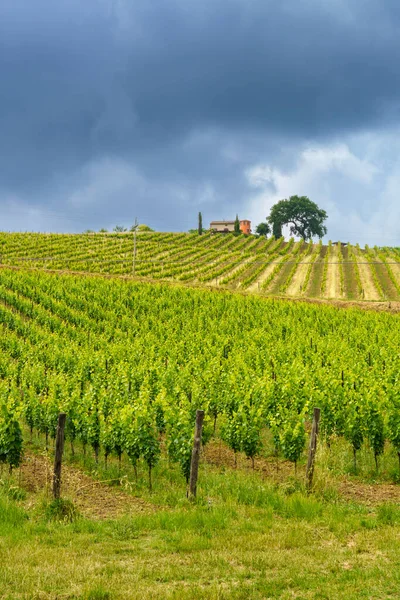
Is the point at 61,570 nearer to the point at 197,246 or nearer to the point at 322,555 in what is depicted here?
the point at 322,555

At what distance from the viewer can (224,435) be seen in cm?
1692

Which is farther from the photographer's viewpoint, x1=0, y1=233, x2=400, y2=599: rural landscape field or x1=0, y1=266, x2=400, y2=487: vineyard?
x1=0, y1=266, x2=400, y2=487: vineyard

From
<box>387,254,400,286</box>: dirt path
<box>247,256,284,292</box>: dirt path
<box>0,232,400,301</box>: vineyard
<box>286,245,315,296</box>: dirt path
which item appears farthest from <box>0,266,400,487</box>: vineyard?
<box>387,254,400,286</box>: dirt path

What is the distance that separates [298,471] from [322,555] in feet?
21.5

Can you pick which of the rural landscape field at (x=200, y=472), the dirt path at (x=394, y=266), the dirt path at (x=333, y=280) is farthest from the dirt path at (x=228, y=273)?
the rural landscape field at (x=200, y=472)

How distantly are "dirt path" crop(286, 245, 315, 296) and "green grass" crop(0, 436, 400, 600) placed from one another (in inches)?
2055

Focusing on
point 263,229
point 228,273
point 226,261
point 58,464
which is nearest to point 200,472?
point 58,464

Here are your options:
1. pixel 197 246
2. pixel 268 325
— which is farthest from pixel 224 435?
pixel 197 246

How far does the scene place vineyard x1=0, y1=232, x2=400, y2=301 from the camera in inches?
2675

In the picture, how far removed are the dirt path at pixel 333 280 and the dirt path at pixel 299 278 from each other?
3.08 m

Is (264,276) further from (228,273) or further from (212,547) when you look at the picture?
(212,547)

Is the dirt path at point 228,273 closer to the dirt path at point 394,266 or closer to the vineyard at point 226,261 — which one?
the vineyard at point 226,261

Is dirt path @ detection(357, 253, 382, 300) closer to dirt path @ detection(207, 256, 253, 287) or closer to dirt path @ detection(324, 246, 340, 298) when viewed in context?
dirt path @ detection(324, 246, 340, 298)

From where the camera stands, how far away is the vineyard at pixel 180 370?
16.5 metres
